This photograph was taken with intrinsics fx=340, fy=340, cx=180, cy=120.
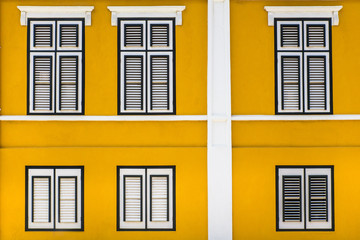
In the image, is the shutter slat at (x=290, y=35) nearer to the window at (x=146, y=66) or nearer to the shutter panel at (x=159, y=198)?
the window at (x=146, y=66)

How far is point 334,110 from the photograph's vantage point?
278 inches

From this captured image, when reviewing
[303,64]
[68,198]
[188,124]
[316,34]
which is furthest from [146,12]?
[68,198]

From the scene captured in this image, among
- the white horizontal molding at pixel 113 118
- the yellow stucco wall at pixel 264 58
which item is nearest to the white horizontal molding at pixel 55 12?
the white horizontal molding at pixel 113 118

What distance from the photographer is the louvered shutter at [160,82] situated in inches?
280

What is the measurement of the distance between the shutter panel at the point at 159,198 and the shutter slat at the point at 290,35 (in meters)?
3.78

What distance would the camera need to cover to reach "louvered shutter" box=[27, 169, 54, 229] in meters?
7.01

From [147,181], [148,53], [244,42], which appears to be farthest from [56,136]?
[244,42]

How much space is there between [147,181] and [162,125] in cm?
120

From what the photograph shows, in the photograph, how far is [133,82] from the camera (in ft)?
23.5

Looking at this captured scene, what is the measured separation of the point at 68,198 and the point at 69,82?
2.42 m

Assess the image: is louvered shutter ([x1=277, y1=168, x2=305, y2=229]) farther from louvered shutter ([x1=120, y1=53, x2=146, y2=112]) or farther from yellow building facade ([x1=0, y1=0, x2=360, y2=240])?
louvered shutter ([x1=120, y1=53, x2=146, y2=112])

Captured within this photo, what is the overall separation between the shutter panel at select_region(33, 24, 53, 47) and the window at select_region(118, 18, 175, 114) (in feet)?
4.85

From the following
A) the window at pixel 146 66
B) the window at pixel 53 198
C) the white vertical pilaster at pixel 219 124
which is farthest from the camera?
the window at pixel 146 66

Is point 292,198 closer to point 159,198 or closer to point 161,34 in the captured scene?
point 159,198
